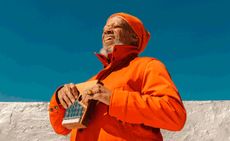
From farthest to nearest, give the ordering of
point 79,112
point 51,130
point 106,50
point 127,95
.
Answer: point 51,130, point 106,50, point 79,112, point 127,95

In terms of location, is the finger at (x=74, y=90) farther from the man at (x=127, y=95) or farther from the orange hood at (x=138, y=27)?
the orange hood at (x=138, y=27)

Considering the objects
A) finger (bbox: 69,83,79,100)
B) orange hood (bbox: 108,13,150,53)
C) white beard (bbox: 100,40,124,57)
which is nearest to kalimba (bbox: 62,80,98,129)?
finger (bbox: 69,83,79,100)

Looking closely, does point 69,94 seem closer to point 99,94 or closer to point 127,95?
point 99,94

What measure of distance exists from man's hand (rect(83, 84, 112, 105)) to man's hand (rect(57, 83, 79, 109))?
0.37 ft

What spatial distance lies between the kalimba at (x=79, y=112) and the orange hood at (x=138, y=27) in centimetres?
36

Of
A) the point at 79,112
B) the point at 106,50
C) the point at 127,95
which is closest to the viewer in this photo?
the point at 127,95

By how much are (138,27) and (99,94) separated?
488 mm

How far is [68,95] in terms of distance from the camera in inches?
74.6

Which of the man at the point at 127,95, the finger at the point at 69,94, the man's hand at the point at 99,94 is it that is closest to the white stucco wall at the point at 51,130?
the man at the point at 127,95

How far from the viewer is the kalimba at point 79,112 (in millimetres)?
1775

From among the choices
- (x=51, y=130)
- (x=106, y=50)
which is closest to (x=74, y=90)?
(x=106, y=50)

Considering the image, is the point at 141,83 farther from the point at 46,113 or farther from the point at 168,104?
the point at 46,113

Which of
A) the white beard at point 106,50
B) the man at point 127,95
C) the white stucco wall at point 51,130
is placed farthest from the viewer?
the white stucco wall at point 51,130

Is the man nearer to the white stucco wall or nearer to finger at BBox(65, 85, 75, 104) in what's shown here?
finger at BBox(65, 85, 75, 104)
